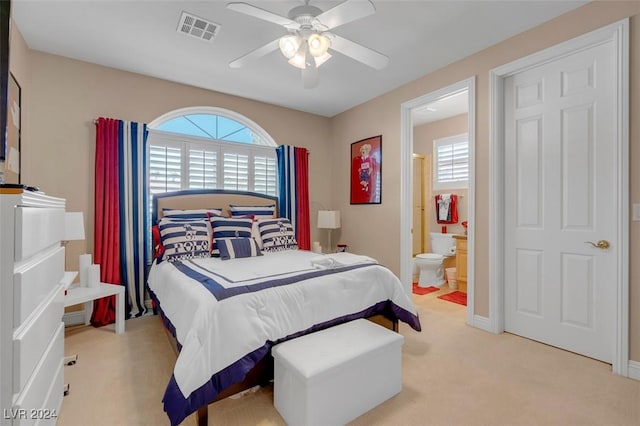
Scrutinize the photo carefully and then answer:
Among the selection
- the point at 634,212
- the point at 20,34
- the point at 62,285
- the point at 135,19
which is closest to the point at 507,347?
the point at 634,212

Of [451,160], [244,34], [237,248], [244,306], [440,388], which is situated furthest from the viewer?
[451,160]

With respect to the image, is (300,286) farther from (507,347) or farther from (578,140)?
(578,140)

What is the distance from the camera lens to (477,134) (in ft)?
9.82

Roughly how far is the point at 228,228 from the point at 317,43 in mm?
2085

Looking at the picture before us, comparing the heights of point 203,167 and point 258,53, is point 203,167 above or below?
below

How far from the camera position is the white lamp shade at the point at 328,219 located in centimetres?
443

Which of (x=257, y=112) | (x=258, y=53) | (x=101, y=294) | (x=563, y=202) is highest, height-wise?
(x=257, y=112)

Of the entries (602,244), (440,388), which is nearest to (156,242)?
(440,388)

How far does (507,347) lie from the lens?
2.56m

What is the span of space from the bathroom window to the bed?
2927 millimetres

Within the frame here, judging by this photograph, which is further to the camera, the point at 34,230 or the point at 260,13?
the point at 260,13

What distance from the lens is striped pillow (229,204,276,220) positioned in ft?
12.4

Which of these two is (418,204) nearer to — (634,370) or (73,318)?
(634,370)

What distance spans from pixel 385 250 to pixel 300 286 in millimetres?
2214
